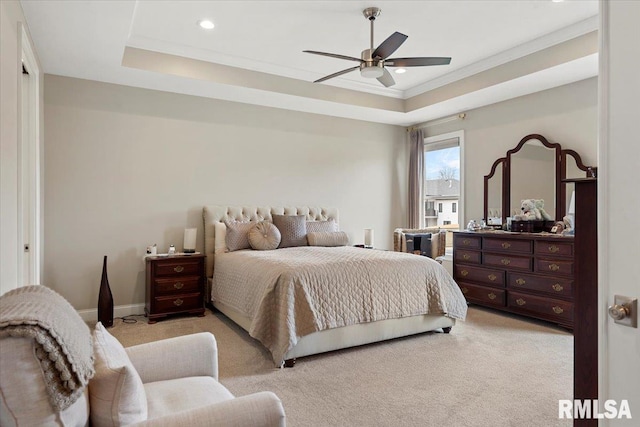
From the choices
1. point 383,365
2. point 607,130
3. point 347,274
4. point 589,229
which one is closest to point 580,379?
point 589,229

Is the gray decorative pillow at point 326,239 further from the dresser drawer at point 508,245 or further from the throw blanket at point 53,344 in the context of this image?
the throw blanket at point 53,344

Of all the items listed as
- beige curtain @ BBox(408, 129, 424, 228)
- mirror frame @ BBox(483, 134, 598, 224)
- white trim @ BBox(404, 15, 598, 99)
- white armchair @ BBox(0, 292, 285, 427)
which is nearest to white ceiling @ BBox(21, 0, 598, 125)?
white trim @ BBox(404, 15, 598, 99)

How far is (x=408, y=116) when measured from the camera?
603 cm

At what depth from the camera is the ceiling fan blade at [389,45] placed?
2.94m

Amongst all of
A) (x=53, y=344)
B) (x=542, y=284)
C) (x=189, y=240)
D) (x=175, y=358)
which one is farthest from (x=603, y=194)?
(x=189, y=240)

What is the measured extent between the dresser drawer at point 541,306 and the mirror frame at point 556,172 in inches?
39.8

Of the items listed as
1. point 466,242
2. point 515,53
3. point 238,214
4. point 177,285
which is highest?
point 515,53

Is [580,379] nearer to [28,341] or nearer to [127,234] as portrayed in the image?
[28,341]

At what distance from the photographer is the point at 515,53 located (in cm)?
427

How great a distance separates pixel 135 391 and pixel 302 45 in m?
3.78

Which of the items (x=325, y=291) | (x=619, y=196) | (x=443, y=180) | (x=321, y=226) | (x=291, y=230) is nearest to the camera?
(x=619, y=196)

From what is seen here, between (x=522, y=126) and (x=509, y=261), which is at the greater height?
(x=522, y=126)

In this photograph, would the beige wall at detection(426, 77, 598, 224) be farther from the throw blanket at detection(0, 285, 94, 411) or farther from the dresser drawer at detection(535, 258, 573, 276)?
the throw blanket at detection(0, 285, 94, 411)

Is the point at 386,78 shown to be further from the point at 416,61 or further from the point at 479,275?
the point at 479,275
